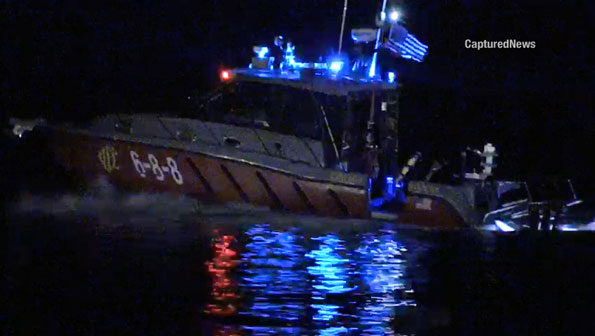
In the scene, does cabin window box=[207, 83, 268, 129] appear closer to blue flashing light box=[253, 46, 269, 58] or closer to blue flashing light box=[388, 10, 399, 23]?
blue flashing light box=[253, 46, 269, 58]

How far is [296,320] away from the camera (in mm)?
9711

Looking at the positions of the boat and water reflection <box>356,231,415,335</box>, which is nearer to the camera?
water reflection <box>356,231,415,335</box>

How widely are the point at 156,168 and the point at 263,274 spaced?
4.32 metres

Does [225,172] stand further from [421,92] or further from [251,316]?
[421,92]

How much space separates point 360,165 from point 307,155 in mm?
906

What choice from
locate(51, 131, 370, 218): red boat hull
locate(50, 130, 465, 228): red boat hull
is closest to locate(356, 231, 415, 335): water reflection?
locate(50, 130, 465, 228): red boat hull

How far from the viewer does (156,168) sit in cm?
1558

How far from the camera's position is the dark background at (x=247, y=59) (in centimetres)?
3016

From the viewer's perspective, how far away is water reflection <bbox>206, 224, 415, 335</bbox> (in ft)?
31.8

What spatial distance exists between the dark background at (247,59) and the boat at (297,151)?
10692 millimetres

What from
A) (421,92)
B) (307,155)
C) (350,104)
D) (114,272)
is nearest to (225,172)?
(307,155)

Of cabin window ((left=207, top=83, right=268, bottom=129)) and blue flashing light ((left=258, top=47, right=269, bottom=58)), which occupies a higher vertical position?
blue flashing light ((left=258, top=47, right=269, bottom=58))

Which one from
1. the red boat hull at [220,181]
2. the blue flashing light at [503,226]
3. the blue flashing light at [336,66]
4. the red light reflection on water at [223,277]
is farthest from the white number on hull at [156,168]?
the blue flashing light at [503,226]

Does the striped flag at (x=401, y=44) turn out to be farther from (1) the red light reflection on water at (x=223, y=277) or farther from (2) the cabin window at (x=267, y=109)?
(1) the red light reflection on water at (x=223, y=277)
